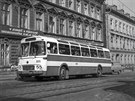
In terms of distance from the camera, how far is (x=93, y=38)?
46344 mm

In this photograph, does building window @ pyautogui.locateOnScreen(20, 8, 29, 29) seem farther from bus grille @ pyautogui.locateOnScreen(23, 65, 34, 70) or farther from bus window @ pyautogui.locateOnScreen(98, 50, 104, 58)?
bus grille @ pyautogui.locateOnScreen(23, 65, 34, 70)

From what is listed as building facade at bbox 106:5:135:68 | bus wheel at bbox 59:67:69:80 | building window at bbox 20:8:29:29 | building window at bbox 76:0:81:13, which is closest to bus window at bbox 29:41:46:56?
bus wheel at bbox 59:67:69:80

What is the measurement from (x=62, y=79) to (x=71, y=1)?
2419 cm

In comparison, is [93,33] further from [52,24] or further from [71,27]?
[52,24]

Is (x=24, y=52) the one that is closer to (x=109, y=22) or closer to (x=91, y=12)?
(x=91, y=12)

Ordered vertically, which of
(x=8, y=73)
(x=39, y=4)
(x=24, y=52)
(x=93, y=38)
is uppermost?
(x=39, y=4)

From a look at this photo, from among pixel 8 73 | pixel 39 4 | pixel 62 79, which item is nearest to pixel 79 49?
pixel 62 79

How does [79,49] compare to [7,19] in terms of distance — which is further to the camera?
[7,19]

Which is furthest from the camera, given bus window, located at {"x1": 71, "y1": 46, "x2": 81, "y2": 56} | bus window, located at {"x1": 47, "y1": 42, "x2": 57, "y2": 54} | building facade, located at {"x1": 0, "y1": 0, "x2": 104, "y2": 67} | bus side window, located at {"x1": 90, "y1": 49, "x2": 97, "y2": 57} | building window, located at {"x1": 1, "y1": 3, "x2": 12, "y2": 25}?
building facade, located at {"x1": 0, "y1": 0, "x2": 104, "y2": 67}

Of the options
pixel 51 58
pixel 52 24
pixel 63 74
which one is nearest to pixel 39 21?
pixel 52 24

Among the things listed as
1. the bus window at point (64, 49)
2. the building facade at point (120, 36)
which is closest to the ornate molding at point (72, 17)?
the building facade at point (120, 36)

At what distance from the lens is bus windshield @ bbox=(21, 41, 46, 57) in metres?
15.2

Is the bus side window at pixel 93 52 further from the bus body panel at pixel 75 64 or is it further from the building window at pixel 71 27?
the building window at pixel 71 27

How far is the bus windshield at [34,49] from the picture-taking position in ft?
50.0
